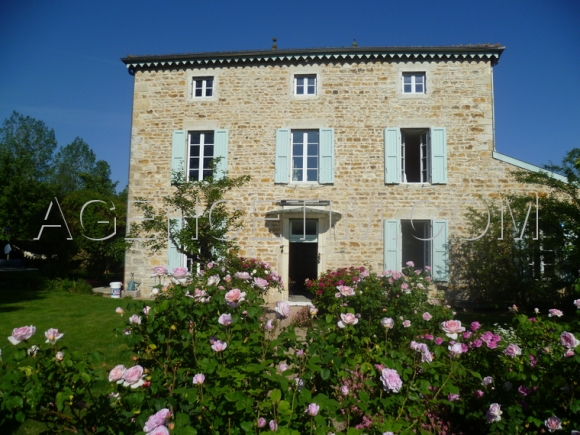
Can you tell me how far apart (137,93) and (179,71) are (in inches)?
55.4

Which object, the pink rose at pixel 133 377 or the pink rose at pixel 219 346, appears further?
the pink rose at pixel 219 346

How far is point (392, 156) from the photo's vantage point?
10.2 m

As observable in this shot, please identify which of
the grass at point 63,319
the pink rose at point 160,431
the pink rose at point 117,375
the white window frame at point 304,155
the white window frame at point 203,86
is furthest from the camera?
the white window frame at point 203,86

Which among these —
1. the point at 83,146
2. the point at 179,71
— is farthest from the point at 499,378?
the point at 83,146

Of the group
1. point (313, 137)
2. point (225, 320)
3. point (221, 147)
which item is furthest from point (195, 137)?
point (225, 320)

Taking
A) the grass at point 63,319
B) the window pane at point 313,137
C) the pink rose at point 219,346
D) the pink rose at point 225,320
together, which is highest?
the window pane at point 313,137

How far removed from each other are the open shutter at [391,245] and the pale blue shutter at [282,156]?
302cm

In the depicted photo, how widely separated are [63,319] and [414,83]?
10.4 meters

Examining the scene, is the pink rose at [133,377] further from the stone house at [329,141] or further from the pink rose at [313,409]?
the stone house at [329,141]

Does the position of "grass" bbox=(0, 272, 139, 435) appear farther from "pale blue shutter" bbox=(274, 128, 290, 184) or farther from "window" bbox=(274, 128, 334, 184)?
"window" bbox=(274, 128, 334, 184)

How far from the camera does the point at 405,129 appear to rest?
10.5 metres

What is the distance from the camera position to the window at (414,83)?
10.5 meters

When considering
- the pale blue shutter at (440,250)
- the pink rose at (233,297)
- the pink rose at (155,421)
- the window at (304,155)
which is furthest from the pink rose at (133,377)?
the pale blue shutter at (440,250)

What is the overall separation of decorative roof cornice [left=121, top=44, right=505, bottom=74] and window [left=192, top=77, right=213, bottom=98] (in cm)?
40
